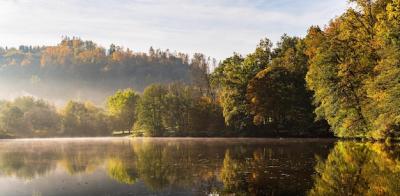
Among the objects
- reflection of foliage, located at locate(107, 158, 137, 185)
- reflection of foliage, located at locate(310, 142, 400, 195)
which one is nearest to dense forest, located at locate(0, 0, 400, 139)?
reflection of foliage, located at locate(310, 142, 400, 195)

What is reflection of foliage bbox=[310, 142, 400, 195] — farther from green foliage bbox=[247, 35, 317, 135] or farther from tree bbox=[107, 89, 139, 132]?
tree bbox=[107, 89, 139, 132]

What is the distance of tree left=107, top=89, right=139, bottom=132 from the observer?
Answer: 15238 cm

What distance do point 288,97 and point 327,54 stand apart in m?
27.4

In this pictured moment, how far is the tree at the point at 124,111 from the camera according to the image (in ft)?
500

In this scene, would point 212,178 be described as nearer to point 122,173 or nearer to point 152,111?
point 122,173

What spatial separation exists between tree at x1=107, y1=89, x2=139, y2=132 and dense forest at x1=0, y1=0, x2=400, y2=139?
0.33 meters

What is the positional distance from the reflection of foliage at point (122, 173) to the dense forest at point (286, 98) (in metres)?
28.7

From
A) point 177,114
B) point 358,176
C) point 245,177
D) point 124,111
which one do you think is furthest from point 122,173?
point 124,111

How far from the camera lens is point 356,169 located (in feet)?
97.0

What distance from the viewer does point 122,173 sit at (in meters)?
31.6

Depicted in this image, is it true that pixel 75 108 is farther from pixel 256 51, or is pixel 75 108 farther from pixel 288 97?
pixel 288 97

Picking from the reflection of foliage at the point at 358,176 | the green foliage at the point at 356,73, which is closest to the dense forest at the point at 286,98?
the green foliage at the point at 356,73

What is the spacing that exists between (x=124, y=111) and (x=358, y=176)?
429ft

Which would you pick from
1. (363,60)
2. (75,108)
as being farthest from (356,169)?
(75,108)
